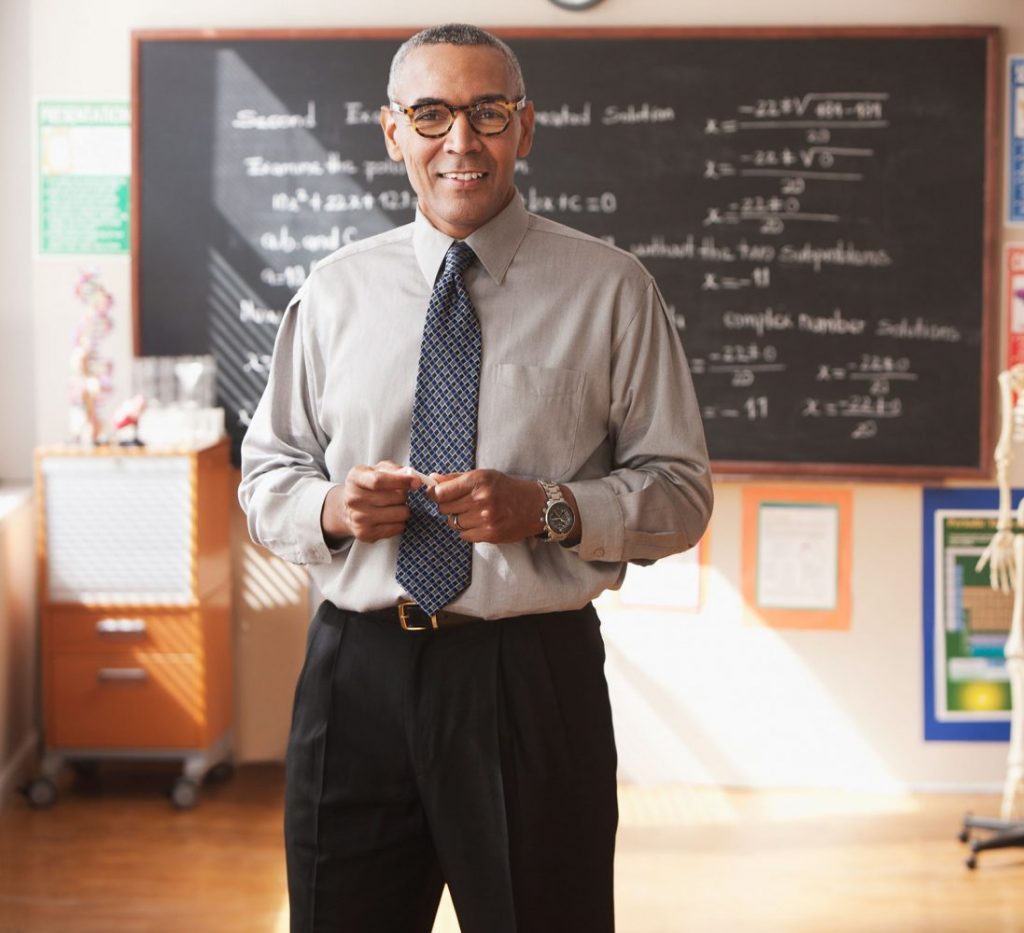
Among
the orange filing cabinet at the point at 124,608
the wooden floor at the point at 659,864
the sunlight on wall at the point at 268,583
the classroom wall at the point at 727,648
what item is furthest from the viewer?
the sunlight on wall at the point at 268,583

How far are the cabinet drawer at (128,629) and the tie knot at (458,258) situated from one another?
2.18 metres

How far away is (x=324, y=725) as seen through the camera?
163 cm

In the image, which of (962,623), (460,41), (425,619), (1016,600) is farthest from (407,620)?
(962,623)

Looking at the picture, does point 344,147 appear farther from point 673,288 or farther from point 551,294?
point 551,294

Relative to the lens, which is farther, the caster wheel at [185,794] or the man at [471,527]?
the caster wheel at [185,794]

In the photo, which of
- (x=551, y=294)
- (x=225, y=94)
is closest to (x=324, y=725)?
(x=551, y=294)

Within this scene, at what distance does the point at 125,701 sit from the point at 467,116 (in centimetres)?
251

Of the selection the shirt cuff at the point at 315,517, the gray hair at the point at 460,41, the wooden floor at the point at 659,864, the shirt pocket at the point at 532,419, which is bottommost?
the wooden floor at the point at 659,864

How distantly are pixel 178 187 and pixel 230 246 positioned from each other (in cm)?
22

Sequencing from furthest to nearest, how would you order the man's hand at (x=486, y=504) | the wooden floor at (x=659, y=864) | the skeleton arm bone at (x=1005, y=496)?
the skeleton arm bone at (x=1005, y=496) < the wooden floor at (x=659, y=864) < the man's hand at (x=486, y=504)

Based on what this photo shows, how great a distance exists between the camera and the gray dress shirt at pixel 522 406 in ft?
5.31

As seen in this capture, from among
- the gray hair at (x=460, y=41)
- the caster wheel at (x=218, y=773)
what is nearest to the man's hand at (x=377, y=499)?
the gray hair at (x=460, y=41)

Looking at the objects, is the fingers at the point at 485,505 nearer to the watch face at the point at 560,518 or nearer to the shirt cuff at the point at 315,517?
the watch face at the point at 560,518

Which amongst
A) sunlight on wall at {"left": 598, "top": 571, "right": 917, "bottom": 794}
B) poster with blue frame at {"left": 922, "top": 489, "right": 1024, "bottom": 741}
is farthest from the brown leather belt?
poster with blue frame at {"left": 922, "top": 489, "right": 1024, "bottom": 741}
